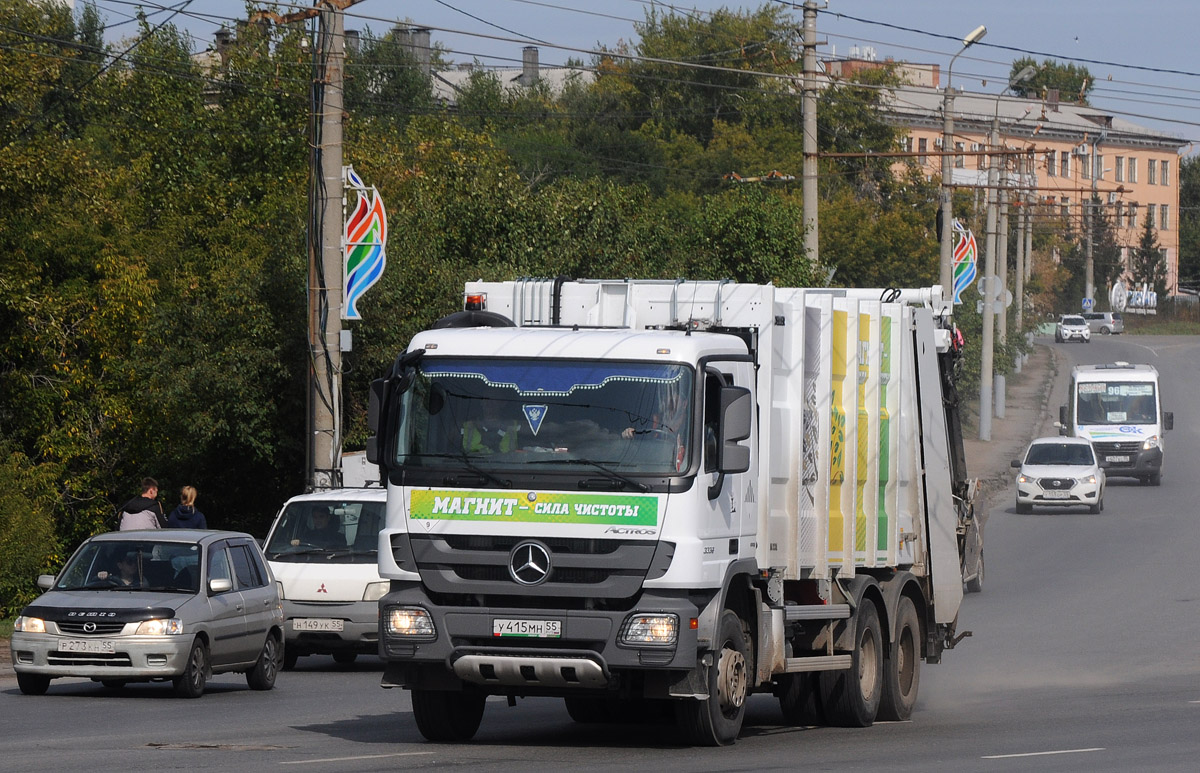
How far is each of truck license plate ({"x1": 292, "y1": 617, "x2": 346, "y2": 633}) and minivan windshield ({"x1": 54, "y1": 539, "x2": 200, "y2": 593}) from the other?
2534 mm

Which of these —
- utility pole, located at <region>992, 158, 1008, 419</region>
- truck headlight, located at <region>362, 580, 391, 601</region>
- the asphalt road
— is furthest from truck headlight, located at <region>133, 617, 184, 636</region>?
utility pole, located at <region>992, 158, 1008, 419</region>

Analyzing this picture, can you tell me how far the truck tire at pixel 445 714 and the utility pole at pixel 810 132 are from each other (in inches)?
752

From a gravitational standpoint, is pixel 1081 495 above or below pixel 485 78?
below

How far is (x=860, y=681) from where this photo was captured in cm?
1302

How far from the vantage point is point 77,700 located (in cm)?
1490

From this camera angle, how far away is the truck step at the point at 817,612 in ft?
39.7

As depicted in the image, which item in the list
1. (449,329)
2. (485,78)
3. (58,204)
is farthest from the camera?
(485,78)

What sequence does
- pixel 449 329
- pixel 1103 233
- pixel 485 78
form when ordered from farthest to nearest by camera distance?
1. pixel 1103 233
2. pixel 485 78
3. pixel 449 329

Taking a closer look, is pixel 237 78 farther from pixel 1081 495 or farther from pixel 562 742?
pixel 562 742

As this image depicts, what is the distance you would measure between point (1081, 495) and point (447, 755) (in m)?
30.9

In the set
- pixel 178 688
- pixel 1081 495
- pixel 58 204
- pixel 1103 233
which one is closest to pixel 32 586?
pixel 58 204

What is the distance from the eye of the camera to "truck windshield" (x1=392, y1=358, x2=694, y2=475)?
1068 centimetres

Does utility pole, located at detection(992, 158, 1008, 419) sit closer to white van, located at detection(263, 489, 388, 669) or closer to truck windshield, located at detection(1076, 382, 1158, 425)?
truck windshield, located at detection(1076, 382, 1158, 425)

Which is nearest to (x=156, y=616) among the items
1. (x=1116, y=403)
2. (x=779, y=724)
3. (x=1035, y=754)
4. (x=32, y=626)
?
(x=32, y=626)
